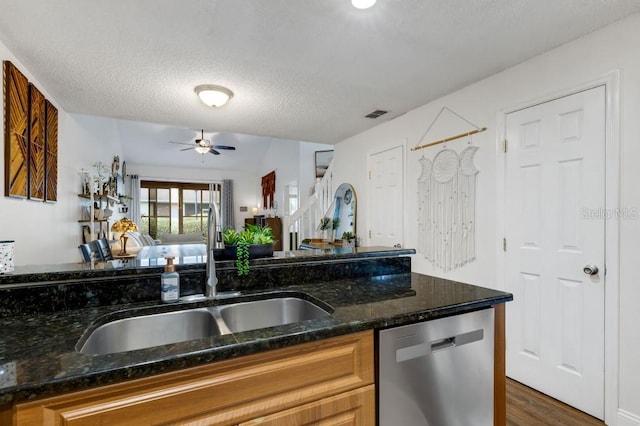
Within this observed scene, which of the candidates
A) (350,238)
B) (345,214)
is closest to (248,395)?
(350,238)

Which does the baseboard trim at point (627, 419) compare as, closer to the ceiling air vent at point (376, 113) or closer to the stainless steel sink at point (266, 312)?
the stainless steel sink at point (266, 312)

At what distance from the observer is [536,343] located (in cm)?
225

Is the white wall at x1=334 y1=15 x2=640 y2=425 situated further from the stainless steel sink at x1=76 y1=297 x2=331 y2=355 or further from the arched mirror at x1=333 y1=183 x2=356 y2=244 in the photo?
the stainless steel sink at x1=76 y1=297 x2=331 y2=355

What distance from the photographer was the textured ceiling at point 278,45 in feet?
5.69

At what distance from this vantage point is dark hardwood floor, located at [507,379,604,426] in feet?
6.18

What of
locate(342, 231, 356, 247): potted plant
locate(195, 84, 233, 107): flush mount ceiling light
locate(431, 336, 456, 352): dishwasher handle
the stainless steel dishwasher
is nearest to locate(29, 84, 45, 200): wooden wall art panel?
locate(195, 84, 233, 107): flush mount ceiling light

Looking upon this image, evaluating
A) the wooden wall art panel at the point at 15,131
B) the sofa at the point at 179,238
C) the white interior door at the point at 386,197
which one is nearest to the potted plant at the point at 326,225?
the white interior door at the point at 386,197

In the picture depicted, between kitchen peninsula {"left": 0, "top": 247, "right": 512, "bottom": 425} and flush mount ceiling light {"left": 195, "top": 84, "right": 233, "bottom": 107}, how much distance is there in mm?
1801

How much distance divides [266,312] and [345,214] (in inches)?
130

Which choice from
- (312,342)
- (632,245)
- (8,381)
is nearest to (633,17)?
(632,245)

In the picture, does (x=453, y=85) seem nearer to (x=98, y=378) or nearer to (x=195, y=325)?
(x=195, y=325)

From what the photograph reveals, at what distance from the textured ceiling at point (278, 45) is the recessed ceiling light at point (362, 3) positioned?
4cm

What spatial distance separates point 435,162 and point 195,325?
2623 mm

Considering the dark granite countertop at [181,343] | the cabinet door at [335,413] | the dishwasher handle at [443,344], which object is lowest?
the cabinet door at [335,413]
